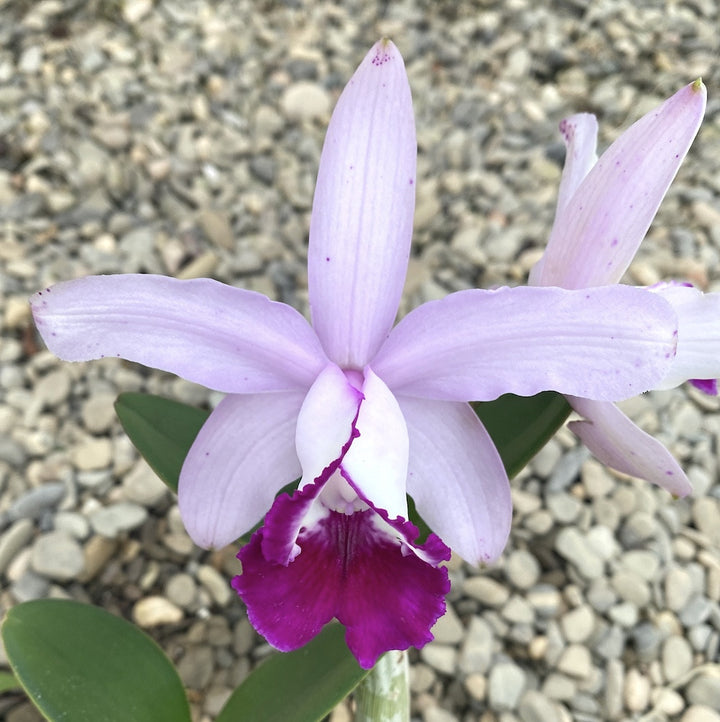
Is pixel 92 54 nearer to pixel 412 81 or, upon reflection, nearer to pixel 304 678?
pixel 412 81

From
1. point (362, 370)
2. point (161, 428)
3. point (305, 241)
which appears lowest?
point (305, 241)

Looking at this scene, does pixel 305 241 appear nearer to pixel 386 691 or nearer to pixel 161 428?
pixel 161 428

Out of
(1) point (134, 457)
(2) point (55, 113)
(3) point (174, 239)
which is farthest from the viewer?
(2) point (55, 113)

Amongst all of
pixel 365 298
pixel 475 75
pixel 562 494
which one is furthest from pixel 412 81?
pixel 365 298

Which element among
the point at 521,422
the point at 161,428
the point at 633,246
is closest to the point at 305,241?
the point at 161,428

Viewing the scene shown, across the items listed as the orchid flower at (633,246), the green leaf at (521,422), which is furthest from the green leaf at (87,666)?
the orchid flower at (633,246)

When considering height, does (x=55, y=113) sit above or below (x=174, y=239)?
above

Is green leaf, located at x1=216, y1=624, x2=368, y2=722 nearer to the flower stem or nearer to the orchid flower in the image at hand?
the flower stem

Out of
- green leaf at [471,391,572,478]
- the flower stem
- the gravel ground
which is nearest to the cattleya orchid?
green leaf at [471,391,572,478]
